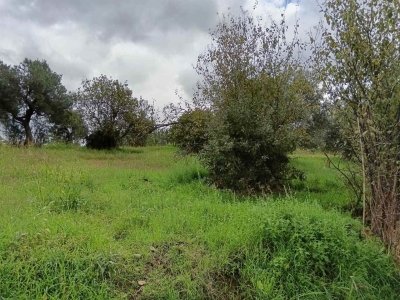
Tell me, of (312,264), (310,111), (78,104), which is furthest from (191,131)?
(78,104)

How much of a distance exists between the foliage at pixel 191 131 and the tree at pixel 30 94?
11164mm

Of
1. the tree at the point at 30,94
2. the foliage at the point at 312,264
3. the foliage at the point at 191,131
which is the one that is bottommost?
the foliage at the point at 312,264

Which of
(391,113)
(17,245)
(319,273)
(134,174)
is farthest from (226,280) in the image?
(134,174)

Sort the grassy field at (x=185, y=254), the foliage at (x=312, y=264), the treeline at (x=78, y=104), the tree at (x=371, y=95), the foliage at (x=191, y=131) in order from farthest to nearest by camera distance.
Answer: the treeline at (x=78, y=104) < the foliage at (x=191, y=131) < the tree at (x=371, y=95) < the foliage at (x=312, y=264) < the grassy field at (x=185, y=254)

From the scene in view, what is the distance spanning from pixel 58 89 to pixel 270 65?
672 inches

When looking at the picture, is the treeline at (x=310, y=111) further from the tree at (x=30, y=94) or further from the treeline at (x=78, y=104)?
the tree at (x=30, y=94)

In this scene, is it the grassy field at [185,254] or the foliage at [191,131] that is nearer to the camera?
the grassy field at [185,254]

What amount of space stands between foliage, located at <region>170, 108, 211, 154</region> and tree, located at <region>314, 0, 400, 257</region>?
5530 millimetres

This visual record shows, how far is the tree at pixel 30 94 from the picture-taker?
2184 centimetres

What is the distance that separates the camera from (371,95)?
17.0 feet

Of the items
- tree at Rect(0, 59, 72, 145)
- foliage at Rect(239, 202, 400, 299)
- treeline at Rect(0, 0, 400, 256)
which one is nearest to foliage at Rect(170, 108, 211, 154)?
treeline at Rect(0, 0, 400, 256)

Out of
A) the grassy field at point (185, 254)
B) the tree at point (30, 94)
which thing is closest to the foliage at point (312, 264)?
the grassy field at point (185, 254)

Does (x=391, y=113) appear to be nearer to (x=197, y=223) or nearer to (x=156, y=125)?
(x=197, y=223)

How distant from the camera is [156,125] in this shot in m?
17.1
